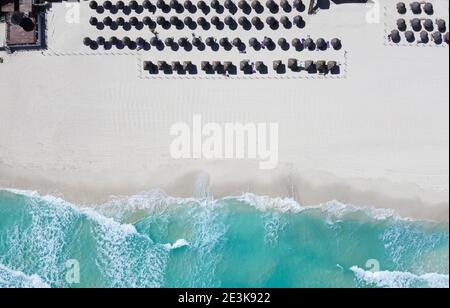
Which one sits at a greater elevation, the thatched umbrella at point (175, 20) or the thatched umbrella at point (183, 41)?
the thatched umbrella at point (175, 20)

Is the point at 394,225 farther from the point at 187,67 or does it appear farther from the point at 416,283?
the point at 187,67

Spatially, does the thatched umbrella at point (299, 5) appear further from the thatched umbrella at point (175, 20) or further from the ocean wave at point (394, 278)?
the ocean wave at point (394, 278)

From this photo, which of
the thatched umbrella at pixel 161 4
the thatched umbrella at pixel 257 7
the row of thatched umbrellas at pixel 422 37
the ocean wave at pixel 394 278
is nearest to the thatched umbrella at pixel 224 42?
the thatched umbrella at pixel 257 7

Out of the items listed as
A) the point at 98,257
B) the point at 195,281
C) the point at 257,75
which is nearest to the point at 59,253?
the point at 98,257

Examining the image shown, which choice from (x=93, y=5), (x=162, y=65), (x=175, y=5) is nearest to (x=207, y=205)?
(x=162, y=65)

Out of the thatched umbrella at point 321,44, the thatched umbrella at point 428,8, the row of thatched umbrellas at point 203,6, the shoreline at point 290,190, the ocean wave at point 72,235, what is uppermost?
the row of thatched umbrellas at point 203,6

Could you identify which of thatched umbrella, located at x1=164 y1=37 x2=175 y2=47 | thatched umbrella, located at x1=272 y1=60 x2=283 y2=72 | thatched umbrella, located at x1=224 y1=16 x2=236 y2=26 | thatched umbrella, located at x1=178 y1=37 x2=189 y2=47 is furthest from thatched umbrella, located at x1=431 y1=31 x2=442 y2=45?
thatched umbrella, located at x1=164 y1=37 x2=175 y2=47
